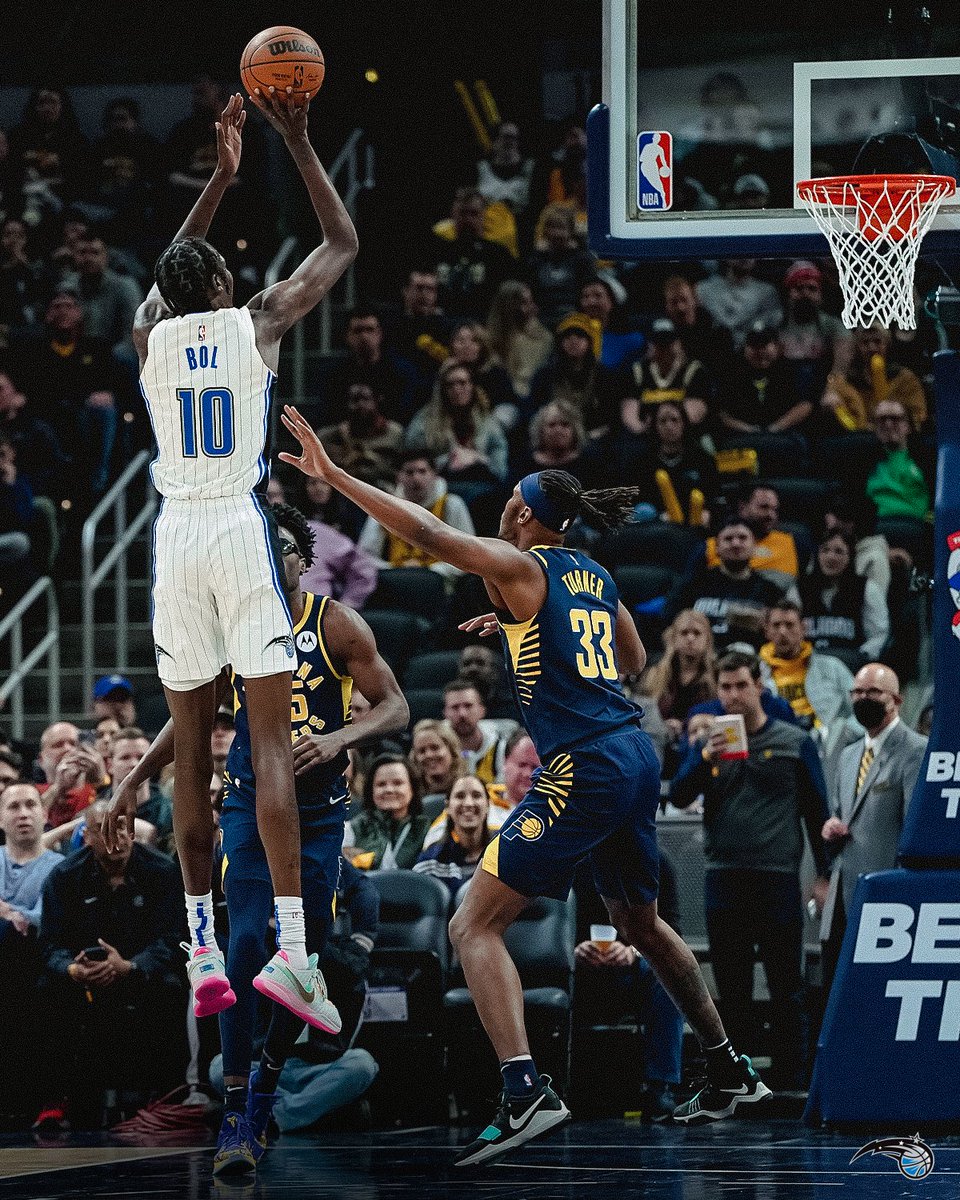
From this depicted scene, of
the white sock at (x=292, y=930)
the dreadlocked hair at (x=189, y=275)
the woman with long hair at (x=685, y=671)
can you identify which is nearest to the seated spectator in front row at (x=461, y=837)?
the woman with long hair at (x=685, y=671)

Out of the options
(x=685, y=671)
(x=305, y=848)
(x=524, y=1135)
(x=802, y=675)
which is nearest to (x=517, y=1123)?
(x=524, y=1135)

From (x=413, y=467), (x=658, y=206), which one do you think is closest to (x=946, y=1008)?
(x=658, y=206)

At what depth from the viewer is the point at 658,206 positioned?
321 inches

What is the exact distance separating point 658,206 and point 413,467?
5104mm

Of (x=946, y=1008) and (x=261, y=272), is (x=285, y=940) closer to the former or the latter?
(x=946, y=1008)

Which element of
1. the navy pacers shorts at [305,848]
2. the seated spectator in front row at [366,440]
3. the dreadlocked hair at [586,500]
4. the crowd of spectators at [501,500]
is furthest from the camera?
the seated spectator in front row at [366,440]

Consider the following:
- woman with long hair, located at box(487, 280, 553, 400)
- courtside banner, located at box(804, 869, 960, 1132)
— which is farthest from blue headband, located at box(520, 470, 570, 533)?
woman with long hair, located at box(487, 280, 553, 400)

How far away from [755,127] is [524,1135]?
477cm

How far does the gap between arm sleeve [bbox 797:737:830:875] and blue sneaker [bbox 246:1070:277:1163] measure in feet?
12.2

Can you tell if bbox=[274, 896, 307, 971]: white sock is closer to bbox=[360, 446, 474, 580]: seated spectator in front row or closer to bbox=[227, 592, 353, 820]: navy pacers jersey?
bbox=[227, 592, 353, 820]: navy pacers jersey

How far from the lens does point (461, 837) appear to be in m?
9.80

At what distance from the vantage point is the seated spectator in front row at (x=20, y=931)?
9617 mm

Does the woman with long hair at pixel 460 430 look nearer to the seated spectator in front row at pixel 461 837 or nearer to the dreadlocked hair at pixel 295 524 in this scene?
the seated spectator in front row at pixel 461 837

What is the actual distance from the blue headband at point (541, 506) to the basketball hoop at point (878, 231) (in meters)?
1.55
